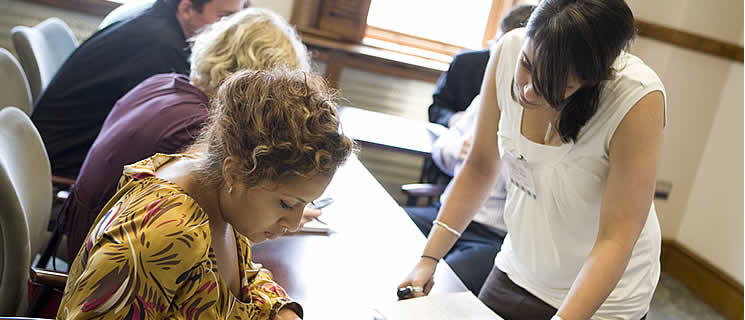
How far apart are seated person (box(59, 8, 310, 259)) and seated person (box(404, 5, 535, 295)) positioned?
2.15 feet

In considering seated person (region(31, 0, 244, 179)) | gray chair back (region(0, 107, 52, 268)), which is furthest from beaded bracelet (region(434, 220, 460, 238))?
seated person (region(31, 0, 244, 179))

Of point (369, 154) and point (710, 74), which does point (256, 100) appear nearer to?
point (369, 154)

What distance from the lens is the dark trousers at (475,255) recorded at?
212 centimetres

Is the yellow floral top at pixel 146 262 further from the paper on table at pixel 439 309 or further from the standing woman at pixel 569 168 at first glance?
the standing woman at pixel 569 168

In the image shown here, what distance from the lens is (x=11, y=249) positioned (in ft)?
4.04

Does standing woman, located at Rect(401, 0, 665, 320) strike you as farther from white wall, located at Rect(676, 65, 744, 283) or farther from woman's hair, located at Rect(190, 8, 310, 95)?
white wall, located at Rect(676, 65, 744, 283)

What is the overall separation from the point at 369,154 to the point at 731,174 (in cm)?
204

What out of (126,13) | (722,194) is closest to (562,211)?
(126,13)

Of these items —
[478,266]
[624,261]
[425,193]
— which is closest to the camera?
[624,261]

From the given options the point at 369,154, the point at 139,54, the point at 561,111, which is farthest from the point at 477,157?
the point at 369,154

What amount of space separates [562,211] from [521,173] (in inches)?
5.0

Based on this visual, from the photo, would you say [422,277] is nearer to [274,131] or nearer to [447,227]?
[447,227]

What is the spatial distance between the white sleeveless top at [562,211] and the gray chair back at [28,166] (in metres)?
1.11

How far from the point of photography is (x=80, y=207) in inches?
61.9
